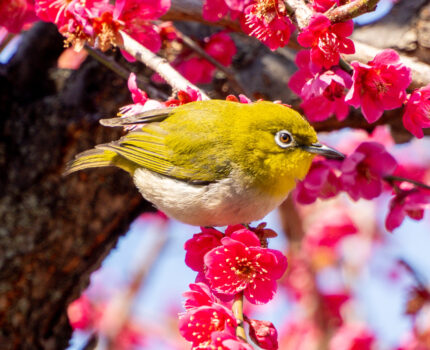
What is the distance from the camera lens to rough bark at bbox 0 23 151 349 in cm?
267

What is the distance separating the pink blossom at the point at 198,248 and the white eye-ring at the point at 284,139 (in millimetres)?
442

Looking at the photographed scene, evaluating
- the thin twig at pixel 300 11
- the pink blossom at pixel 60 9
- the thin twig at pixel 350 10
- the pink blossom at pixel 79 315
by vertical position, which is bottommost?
the pink blossom at pixel 79 315

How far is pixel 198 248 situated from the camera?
1712 mm

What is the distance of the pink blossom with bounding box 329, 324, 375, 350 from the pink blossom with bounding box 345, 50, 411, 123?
1841 mm

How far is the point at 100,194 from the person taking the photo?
288cm

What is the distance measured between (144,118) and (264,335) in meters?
0.94

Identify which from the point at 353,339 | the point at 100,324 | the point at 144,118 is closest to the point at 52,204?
the point at 144,118

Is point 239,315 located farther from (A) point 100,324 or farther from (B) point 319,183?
(A) point 100,324

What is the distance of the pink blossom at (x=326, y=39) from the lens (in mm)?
1570

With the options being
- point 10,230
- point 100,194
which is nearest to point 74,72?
point 100,194

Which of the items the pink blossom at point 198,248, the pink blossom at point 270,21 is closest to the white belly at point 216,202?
the pink blossom at point 198,248

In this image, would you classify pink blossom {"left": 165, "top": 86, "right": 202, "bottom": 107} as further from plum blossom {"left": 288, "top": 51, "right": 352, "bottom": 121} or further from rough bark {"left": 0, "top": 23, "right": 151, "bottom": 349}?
rough bark {"left": 0, "top": 23, "right": 151, "bottom": 349}

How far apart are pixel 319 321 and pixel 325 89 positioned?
179 cm

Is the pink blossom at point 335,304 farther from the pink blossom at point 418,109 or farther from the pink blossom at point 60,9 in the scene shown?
the pink blossom at point 60,9
